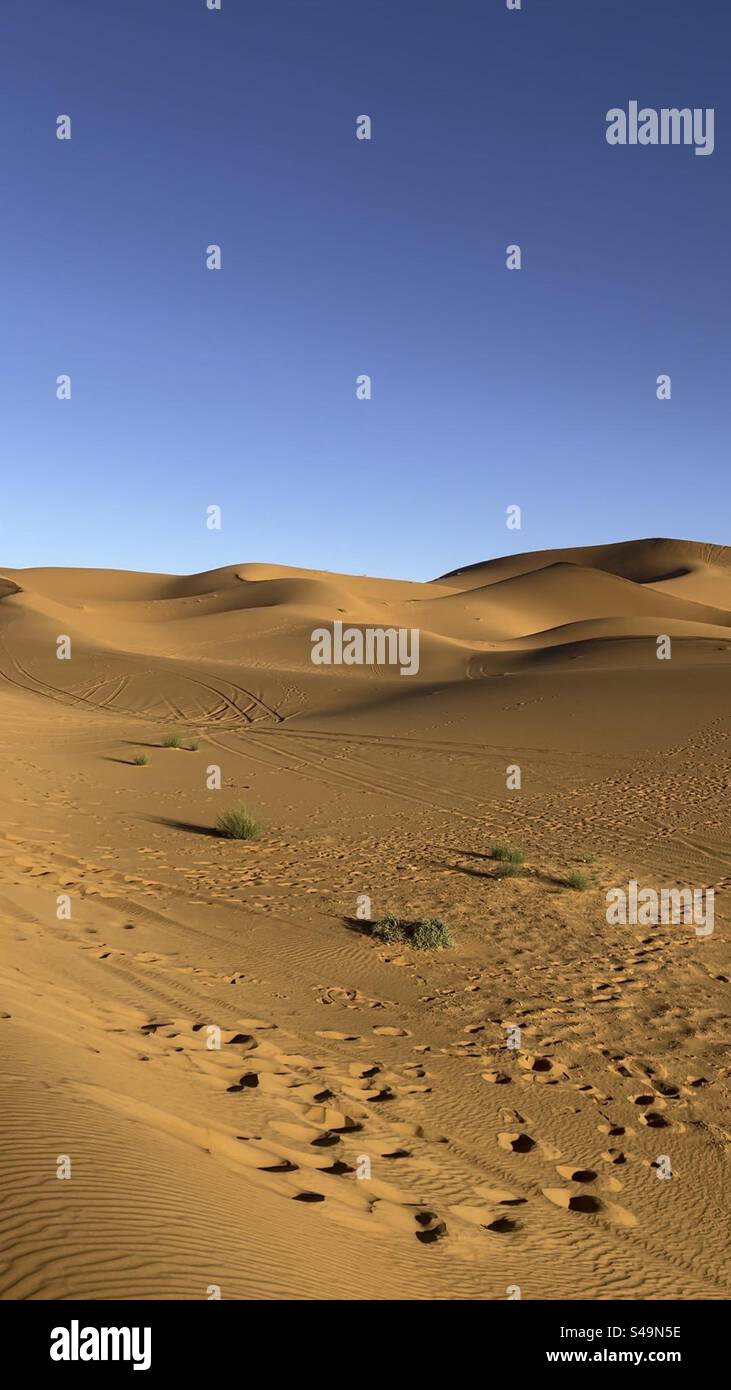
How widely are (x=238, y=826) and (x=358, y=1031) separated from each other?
639cm

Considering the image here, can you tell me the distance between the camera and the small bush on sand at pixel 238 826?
495 inches

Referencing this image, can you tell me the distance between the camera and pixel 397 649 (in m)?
45.1

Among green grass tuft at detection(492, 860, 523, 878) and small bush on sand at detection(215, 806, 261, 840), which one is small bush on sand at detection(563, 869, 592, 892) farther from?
small bush on sand at detection(215, 806, 261, 840)

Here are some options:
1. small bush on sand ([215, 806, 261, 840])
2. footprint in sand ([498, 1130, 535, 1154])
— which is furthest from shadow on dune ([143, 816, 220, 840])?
footprint in sand ([498, 1130, 535, 1154])

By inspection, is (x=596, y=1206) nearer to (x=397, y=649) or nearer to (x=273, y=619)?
(x=397, y=649)

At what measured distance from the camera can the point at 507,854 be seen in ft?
37.6

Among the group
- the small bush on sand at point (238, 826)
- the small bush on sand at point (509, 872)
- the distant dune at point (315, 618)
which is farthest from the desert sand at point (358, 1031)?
the distant dune at point (315, 618)

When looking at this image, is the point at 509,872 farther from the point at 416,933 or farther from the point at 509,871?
the point at 416,933

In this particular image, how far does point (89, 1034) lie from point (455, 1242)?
8.63ft

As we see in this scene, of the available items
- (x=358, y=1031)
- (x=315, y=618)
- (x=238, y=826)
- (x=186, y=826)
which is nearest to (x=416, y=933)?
(x=358, y=1031)

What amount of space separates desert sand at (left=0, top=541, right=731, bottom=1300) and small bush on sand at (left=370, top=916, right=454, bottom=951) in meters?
0.19

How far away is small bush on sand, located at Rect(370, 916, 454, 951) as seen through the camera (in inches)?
327
